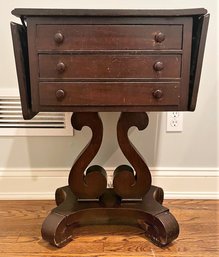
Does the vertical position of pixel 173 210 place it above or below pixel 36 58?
below

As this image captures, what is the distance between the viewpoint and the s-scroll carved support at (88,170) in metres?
1.10

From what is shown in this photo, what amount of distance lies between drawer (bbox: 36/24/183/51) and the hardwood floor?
2.41 feet

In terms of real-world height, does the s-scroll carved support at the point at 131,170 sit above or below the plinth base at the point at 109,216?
above

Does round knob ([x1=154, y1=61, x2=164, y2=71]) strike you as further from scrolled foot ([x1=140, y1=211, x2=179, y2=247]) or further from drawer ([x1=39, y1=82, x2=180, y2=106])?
scrolled foot ([x1=140, y1=211, x2=179, y2=247])

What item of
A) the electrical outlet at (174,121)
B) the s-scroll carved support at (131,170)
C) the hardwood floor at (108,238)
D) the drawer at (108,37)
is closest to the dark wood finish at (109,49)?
the drawer at (108,37)

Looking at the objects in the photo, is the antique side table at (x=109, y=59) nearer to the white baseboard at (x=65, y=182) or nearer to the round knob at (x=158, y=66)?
the round knob at (x=158, y=66)

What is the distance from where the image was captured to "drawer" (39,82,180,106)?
38.1 inches

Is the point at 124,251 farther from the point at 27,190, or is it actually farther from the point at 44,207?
the point at 27,190

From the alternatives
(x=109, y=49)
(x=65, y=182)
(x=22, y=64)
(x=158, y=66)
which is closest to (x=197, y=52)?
(x=158, y=66)

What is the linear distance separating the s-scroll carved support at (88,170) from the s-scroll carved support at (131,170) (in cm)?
7
